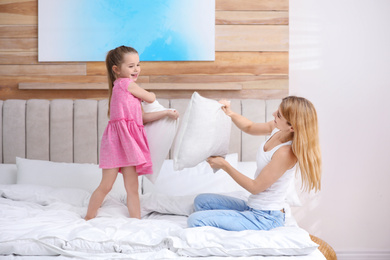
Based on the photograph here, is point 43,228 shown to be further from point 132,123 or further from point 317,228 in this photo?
point 317,228

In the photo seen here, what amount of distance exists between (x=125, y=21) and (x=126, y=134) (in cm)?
110

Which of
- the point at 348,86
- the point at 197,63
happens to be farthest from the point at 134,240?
the point at 348,86

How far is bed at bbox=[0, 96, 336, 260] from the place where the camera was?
1.69 m

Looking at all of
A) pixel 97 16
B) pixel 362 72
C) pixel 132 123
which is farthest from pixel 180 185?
pixel 362 72

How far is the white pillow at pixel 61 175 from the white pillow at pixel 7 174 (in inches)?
4.1

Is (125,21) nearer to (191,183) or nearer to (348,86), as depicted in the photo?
(191,183)

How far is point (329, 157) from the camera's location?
320cm

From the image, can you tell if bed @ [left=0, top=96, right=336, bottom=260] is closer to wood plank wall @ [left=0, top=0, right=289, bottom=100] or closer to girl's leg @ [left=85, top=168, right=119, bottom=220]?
girl's leg @ [left=85, top=168, right=119, bottom=220]

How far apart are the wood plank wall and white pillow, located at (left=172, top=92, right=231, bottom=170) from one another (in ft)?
3.23

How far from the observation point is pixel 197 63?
10.3 ft

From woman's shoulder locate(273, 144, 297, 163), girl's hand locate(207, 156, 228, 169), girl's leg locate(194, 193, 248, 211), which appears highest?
woman's shoulder locate(273, 144, 297, 163)

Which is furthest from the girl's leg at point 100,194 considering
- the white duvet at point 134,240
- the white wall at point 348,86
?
the white wall at point 348,86

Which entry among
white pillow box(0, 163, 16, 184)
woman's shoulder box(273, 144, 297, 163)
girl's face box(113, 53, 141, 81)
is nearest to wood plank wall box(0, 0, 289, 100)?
white pillow box(0, 163, 16, 184)

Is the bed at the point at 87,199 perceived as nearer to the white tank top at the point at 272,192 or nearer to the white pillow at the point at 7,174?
the white pillow at the point at 7,174
